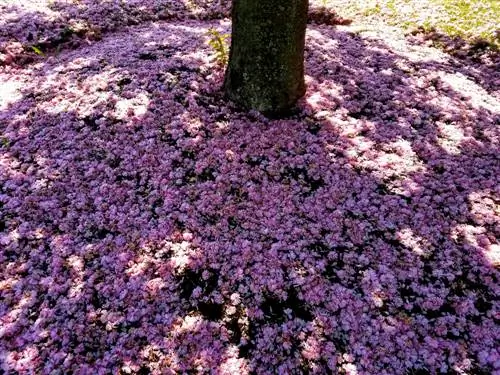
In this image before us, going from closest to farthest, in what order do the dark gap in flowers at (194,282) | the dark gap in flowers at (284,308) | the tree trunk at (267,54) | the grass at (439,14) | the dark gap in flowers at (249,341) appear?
the dark gap in flowers at (249,341) < the dark gap in flowers at (284,308) < the dark gap in flowers at (194,282) < the tree trunk at (267,54) < the grass at (439,14)

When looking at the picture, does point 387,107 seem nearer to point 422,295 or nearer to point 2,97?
point 422,295

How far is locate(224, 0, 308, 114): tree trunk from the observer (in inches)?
311

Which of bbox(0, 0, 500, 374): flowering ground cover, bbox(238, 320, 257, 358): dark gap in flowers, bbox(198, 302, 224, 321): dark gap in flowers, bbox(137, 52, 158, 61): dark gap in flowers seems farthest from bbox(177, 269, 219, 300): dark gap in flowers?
bbox(137, 52, 158, 61): dark gap in flowers

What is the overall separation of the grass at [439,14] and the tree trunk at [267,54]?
8314 millimetres

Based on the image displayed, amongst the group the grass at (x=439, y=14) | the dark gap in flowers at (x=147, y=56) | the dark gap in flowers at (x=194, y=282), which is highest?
the grass at (x=439, y=14)

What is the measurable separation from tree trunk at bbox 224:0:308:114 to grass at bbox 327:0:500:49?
831cm

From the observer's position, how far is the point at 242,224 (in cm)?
687

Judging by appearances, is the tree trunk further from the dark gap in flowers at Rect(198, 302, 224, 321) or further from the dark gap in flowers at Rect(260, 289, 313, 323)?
the dark gap in flowers at Rect(198, 302, 224, 321)

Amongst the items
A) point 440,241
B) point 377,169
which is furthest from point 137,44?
point 440,241

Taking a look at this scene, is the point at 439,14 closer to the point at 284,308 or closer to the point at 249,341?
the point at 284,308

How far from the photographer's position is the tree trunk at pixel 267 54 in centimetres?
789

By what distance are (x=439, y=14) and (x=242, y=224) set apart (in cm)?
1337

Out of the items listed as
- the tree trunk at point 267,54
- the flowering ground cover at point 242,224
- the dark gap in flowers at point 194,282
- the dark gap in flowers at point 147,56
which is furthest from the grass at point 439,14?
the dark gap in flowers at point 194,282

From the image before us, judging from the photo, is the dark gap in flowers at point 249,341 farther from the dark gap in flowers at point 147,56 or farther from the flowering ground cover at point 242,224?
the dark gap in flowers at point 147,56
